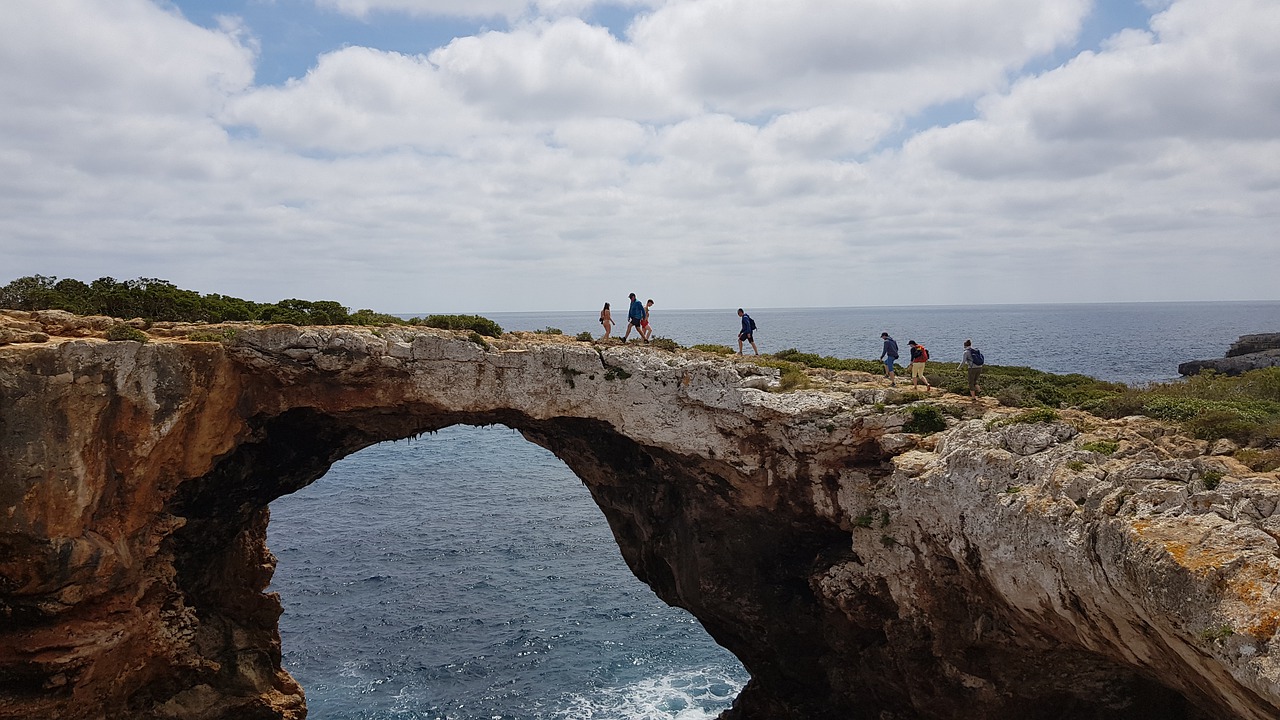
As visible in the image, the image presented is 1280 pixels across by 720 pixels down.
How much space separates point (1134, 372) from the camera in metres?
74.0

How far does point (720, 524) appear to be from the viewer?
68.4 feet

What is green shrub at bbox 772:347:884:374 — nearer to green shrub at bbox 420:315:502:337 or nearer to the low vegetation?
the low vegetation

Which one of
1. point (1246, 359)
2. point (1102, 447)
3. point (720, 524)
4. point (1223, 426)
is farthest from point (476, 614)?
point (1246, 359)

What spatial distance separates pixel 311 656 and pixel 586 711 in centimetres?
1020

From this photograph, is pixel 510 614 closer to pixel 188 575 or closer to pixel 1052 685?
pixel 188 575

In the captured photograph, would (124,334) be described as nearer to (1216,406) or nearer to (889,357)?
(889,357)

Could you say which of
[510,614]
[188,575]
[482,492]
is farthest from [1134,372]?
[188,575]

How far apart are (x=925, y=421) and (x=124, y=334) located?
57.8 ft

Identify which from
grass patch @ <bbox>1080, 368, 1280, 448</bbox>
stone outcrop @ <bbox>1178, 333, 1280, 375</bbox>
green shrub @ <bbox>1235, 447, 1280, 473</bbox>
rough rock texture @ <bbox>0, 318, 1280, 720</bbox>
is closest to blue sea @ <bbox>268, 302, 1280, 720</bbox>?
rough rock texture @ <bbox>0, 318, 1280, 720</bbox>

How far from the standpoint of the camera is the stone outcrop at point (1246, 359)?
184ft

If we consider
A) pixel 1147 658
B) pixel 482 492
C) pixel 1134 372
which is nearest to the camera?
pixel 1147 658

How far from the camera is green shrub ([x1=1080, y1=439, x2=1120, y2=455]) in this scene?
13141 millimetres

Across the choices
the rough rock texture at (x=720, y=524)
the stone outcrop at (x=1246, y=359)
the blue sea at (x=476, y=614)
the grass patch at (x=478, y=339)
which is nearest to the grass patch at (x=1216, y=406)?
the rough rock texture at (x=720, y=524)

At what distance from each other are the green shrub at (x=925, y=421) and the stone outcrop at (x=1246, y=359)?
1854 inches
